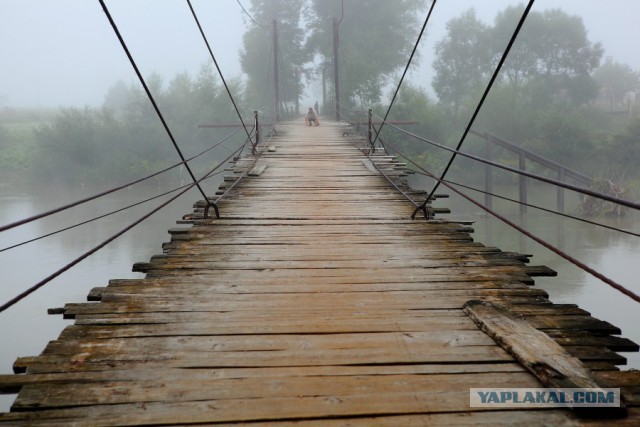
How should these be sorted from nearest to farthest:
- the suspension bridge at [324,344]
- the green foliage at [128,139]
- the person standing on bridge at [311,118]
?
the suspension bridge at [324,344] → the person standing on bridge at [311,118] → the green foliage at [128,139]

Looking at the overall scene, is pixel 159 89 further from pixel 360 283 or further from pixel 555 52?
pixel 360 283

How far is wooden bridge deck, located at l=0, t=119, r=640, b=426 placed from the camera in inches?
67.9

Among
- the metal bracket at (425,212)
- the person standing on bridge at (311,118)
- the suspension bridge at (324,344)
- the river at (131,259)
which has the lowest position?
the river at (131,259)

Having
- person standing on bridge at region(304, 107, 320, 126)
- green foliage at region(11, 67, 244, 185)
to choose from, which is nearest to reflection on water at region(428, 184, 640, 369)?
person standing on bridge at region(304, 107, 320, 126)

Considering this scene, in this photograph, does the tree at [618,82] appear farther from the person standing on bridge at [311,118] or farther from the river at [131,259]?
the person standing on bridge at [311,118]

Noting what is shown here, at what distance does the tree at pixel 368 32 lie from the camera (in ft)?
106

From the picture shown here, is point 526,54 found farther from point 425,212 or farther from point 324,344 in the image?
point 324,344

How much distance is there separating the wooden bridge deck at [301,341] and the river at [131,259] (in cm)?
726

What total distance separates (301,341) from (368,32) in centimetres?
3388

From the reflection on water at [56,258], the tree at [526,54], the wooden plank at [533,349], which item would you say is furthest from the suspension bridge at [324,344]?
the tree at [526,54]

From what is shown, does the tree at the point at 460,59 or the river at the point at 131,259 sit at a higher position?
the tree at the point at 460,59

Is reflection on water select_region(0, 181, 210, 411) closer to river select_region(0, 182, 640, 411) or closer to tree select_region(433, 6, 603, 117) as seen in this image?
river select_region(0, 182, 640, 411)

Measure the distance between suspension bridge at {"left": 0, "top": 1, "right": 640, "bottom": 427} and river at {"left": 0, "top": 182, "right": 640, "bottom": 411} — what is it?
24.1 ft

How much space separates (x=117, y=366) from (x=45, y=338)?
9898mm
